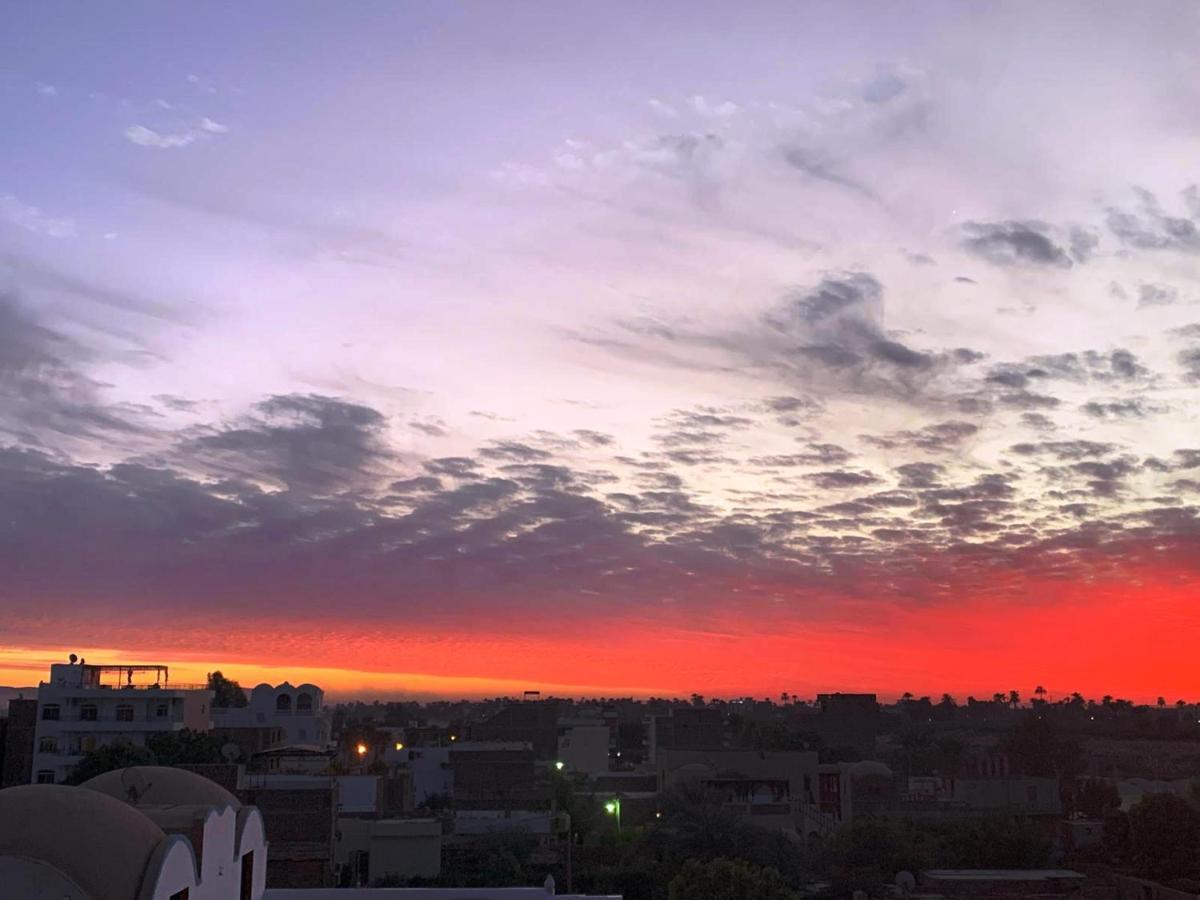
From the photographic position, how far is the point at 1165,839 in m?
56.2

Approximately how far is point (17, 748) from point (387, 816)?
93.2 ft

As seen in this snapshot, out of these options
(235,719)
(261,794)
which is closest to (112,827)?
(261,794)

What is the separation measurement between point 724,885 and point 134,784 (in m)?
22.0

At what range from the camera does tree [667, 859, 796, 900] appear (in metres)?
39.8

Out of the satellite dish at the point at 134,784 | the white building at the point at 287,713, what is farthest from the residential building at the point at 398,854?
the white building at the point at 287,713

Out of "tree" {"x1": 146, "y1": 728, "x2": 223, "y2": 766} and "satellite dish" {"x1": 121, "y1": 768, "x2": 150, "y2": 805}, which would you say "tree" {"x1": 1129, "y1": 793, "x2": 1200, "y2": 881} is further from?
"tree" {"x1": 146, "y1": 728, "x2": 223, "y2": 766}

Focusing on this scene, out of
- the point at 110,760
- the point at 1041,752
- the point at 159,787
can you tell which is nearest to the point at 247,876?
the point at 159,787

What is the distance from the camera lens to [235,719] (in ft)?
311

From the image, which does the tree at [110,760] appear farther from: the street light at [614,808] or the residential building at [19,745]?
the street light at [614,808]

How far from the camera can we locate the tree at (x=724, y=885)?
131 ft

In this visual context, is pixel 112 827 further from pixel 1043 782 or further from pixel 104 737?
pixel 1043 782

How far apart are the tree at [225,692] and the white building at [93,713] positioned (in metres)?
40.4

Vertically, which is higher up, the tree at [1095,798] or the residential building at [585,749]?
the residential building at [585,749]

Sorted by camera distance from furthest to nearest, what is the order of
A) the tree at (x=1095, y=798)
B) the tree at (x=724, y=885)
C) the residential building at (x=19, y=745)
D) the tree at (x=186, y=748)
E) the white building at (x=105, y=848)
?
the tree at (x=1095, y=798) < the residential building at (x=19, y=745) < the tree at (x=186, y=748) < the tree at (x=724, y=885) < the white building at (x=105, y=848)
